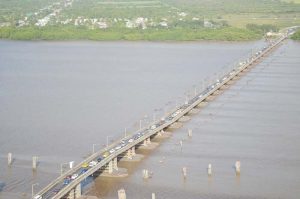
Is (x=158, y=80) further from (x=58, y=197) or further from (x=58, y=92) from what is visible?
(x=58, y=197)

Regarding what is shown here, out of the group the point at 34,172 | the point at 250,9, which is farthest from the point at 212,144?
the point at 250,9

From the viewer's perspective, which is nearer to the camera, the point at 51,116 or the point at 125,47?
A: the point at 51,116

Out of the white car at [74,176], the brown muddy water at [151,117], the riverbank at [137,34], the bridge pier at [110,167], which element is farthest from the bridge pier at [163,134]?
the riverbank at [137,34]

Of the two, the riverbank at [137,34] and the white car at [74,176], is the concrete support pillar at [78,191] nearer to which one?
the white car at [74,176]

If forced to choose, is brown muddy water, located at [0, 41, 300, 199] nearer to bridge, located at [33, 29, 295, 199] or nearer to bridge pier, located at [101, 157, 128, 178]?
bridge pier, located at [101, 157, 128, 178]

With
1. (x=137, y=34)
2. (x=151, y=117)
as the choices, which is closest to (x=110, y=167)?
(x=151, y=117)

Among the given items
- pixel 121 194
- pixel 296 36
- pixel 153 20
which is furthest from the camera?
pixel 153 20

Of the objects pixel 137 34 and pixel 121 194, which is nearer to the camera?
pixel 121 194

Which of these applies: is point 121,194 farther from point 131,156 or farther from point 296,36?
point 296,36
